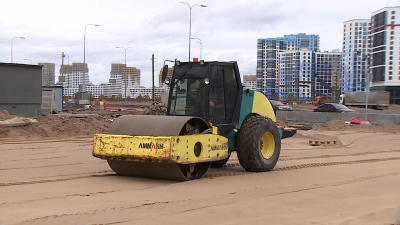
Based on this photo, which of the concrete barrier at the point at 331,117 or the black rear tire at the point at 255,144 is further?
the concrete barrier at the point at 331,117

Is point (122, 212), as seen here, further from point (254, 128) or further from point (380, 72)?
point (380, 72)

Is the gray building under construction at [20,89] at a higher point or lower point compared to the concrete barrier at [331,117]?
higher

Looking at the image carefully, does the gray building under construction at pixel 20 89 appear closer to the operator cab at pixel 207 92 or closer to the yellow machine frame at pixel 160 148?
the operator cab at pixel 207 92

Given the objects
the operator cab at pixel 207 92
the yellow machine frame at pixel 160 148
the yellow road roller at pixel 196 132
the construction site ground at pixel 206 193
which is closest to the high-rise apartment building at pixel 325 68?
the construction site ground at pixel 206 193

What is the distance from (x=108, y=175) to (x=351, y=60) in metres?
173

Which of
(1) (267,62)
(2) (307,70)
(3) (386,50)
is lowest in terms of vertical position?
(2) (307,70)

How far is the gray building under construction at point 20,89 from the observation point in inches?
1000

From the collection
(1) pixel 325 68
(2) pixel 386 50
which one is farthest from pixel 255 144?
(1) pixel 325 68

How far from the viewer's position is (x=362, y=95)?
61.1 metres

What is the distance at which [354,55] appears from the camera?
170 m

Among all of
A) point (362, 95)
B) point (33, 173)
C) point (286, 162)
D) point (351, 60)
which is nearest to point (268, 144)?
point (286, 162)

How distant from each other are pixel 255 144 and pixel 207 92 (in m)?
1.52

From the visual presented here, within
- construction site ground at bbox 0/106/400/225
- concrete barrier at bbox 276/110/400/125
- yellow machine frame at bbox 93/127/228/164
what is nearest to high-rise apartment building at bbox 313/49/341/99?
concrete barrier at bbox 276/110/400/125

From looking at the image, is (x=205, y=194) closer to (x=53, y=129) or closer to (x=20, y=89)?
(x=53, y=129)
